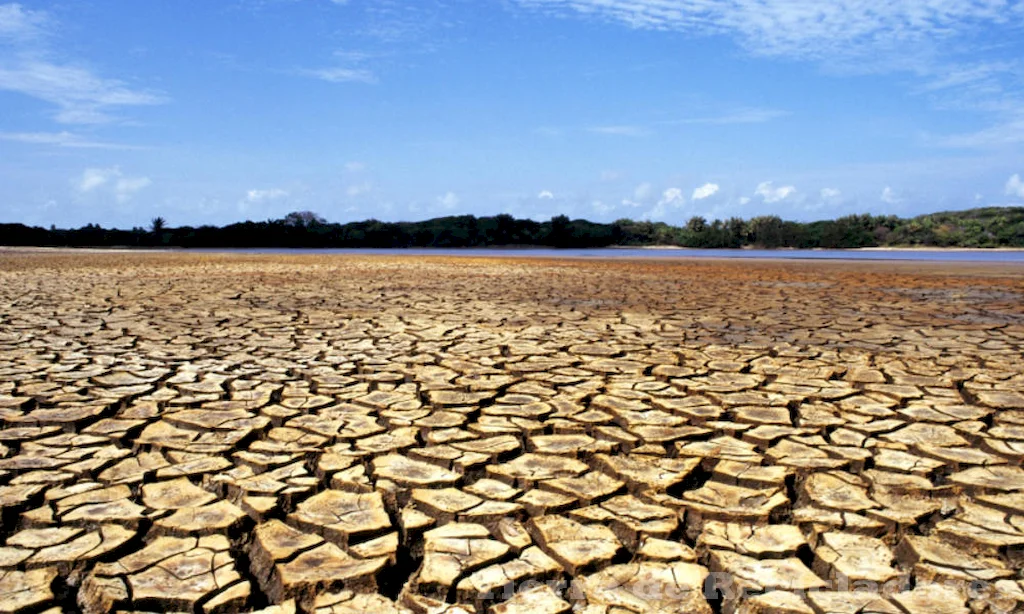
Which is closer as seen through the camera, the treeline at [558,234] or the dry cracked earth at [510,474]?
Answer: the dry cracked earth at [510,474]

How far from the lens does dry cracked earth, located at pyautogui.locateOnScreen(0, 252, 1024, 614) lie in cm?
176

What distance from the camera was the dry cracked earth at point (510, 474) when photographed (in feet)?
5.77

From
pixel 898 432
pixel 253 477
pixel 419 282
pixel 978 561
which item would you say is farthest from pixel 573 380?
pixel 419 282

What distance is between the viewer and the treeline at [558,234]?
4419 cm

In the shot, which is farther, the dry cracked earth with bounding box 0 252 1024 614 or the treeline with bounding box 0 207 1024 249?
the treeline with bounding box 0 207 1024 249

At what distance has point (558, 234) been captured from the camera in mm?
50031

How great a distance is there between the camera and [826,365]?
4.41 metres

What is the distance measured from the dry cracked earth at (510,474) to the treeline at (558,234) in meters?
43.0

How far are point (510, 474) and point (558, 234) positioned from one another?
48.0 metres

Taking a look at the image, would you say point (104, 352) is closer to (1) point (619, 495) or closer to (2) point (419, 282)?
(1) point (619, 495)

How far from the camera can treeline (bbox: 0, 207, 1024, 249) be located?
44.2 meters

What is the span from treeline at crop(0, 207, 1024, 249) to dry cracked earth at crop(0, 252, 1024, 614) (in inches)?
1694

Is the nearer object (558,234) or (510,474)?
(510,474)

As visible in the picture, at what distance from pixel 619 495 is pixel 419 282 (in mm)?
9616
